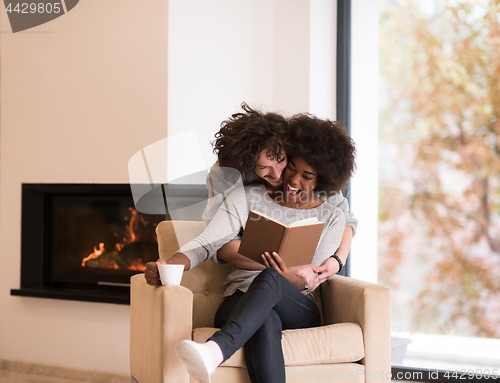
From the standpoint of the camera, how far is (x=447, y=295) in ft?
8.72

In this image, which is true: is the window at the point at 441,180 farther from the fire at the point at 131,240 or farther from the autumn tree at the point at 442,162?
the fire at the point at 131,240

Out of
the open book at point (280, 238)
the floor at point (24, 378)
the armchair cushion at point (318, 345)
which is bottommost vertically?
the floor at point (24, 378)

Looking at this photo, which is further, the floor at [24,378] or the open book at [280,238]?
the floor at [24,378]

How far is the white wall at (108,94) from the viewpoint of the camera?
8.27 ft

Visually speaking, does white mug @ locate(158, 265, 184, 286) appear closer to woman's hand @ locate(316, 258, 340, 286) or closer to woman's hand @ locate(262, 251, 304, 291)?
woman's hand @ locate(262, 251, 304, 291)

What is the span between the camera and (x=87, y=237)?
263cm

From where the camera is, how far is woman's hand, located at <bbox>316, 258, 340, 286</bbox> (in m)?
1.70

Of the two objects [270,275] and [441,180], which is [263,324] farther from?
[441,180]

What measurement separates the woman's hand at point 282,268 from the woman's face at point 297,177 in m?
0.34

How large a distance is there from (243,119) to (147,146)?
928 mm

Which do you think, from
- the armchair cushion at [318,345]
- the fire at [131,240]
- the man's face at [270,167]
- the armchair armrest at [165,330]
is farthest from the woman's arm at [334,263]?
the fire at [131,240]

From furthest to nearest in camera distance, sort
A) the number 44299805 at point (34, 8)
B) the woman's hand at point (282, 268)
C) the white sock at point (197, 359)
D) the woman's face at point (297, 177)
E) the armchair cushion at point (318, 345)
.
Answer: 1. the number 44299805 at point (34, 8)
2. the woman's face at point (297, 177)
3. the woman's hand at point (282, 268)
4. the armchair cushion at point (318, 345)
5. the white sock at point (197, 359)

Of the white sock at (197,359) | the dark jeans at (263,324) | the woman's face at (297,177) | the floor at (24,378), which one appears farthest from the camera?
the floor at (24,378)

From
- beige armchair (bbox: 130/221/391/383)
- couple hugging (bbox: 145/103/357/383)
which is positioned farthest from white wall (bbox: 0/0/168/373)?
beige armchair (bbox: 130/221/391/383)
